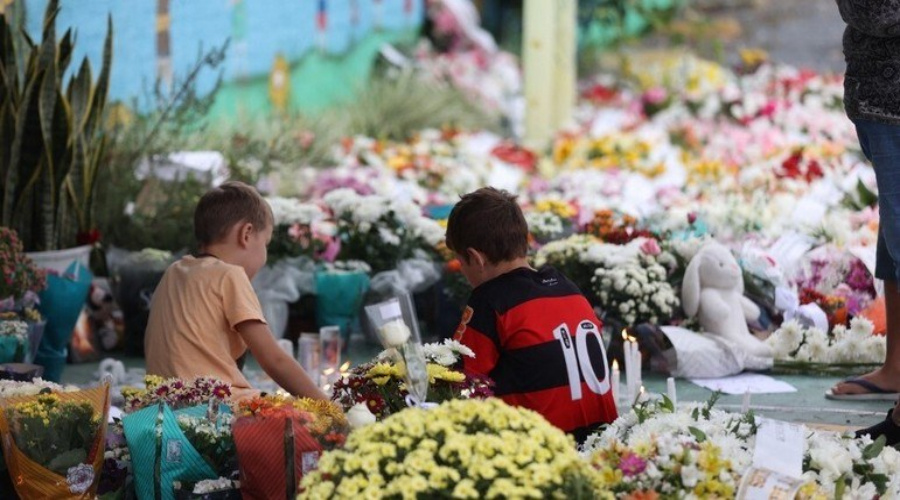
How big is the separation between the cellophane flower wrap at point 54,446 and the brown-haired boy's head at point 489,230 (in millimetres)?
1064

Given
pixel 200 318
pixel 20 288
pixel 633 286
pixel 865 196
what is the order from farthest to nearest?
pixel 865 196 < pixel 633 286 < pixel 20 288 < pixel 200 318

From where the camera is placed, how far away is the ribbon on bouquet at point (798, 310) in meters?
6.23

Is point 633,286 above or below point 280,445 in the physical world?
below

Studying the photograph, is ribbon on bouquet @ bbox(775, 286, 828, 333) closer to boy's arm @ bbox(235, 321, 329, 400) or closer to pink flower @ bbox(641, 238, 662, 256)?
pink flower @ bbox(641, 238, 662, 256)

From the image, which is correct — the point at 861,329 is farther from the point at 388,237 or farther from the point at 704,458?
the point at 704,458

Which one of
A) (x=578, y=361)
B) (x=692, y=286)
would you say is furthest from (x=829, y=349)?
(x=578, y=361)

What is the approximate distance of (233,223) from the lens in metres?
4.42

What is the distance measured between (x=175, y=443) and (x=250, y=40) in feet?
24.8

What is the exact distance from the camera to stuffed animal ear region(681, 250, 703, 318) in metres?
6.10

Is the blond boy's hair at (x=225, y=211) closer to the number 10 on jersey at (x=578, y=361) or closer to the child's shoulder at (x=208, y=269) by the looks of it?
the child's shoulder at (x=208, y=269)

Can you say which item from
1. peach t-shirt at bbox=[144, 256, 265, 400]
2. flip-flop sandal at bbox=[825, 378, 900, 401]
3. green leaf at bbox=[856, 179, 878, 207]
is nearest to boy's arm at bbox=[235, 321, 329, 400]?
peach t-shirt at bbox=[144, 256, 265, 400]

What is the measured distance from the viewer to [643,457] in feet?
10.6

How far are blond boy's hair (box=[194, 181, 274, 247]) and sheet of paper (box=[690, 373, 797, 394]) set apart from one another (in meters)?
2.09

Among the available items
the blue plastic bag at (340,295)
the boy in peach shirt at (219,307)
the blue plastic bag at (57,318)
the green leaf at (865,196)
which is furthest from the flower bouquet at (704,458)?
the green leaf at (865,196)
